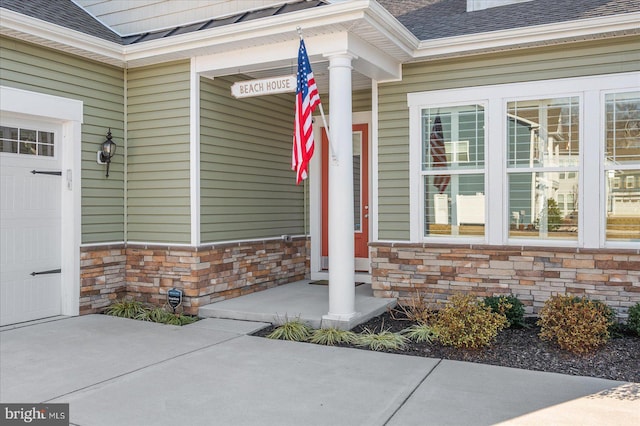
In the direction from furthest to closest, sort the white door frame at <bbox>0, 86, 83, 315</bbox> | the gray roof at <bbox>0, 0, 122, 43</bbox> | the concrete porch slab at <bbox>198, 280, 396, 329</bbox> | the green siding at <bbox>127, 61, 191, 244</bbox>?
the green siding at <bbox>127, 61, 191, 244</bbox>
the white door frame at <bbox>0, 86, 83, 315</bbox>
the gray roof at <bbox>0, 0, 122, 43</bbox>
the concrete porch slab at <bbox>198, 280, 396, 329</bbox>

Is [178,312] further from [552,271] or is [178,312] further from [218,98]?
[552,271]

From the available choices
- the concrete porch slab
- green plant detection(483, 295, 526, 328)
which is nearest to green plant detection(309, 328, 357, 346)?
the concrete porch slab

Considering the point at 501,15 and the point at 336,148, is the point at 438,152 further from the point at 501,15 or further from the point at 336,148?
the point at 501,15

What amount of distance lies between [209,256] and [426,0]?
539 centimetres

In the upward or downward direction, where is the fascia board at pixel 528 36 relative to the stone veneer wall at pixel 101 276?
upward

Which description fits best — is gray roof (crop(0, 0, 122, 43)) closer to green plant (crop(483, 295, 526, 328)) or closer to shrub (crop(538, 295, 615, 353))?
green plant (crop(483, 295, 526, 328))

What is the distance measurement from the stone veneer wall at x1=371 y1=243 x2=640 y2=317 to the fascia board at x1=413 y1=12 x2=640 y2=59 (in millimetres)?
2250

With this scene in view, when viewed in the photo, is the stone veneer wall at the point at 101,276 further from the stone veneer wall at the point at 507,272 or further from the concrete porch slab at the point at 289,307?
the stone veneer wall at the point at 507,272

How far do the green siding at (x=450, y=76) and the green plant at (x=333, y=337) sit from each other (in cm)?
178

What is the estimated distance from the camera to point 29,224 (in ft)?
19.3

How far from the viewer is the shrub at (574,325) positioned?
14.8 feet

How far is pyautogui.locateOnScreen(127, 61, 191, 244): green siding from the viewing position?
6.43m

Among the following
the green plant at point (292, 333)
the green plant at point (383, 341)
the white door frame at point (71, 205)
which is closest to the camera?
the green plant at point (383, 341)

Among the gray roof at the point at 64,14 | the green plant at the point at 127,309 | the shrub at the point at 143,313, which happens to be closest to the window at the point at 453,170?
the shrub at the point at 143,313
